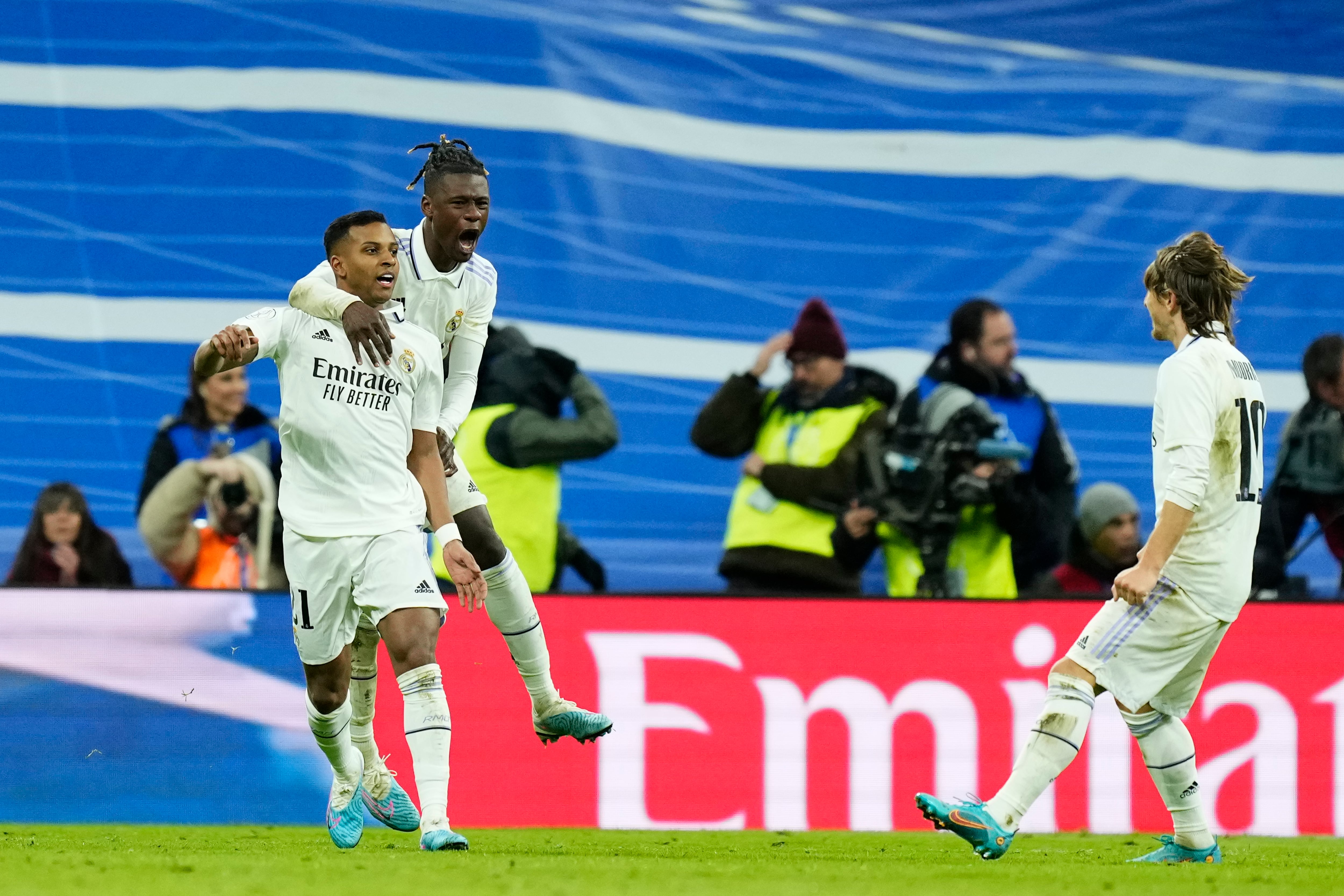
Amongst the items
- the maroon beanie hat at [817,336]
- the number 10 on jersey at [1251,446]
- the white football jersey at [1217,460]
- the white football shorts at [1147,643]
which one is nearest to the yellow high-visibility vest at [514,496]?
the maroon beanie hat at [817,336]

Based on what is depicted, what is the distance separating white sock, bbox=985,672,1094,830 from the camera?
5348 mm

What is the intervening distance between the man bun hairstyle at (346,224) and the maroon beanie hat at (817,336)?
2.79 m

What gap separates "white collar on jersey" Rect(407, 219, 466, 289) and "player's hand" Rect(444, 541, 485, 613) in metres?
0.95

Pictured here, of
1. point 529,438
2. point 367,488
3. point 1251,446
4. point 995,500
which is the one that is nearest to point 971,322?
point 995,500

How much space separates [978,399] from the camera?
26.6 ft

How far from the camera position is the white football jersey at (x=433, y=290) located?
6020 millimetres

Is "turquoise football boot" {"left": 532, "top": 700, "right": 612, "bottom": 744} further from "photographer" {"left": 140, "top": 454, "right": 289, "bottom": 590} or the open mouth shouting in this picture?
"photographer" {"left": 140, "top": 454, "right": 289, "bottom": 590}

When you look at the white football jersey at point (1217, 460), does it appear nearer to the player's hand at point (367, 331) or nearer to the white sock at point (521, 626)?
the white sock at point (521, 626)

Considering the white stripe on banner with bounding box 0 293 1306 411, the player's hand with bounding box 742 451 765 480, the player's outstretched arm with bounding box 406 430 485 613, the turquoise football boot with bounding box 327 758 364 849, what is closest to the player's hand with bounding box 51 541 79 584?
the white stripe on banner with bounding box 0 293 1306 411

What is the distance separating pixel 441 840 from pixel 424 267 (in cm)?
186

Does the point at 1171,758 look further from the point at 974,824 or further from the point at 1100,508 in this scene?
the point at 1100,508

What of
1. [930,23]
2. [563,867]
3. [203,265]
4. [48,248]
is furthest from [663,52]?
[563,867]

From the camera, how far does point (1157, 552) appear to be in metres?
5.30

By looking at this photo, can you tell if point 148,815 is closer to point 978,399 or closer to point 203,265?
point 203,265
